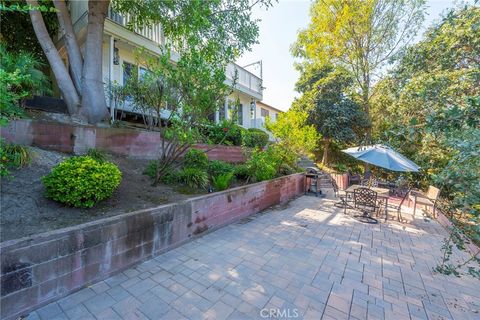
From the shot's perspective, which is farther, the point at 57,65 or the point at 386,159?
the point at 386,159

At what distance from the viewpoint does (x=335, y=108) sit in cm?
1420

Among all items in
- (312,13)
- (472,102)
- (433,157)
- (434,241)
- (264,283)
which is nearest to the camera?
(472,102)

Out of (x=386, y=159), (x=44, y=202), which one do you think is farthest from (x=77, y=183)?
(x=386, y=159)

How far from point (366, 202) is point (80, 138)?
7315mm

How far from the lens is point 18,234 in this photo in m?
2.32

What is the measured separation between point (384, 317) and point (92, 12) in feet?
28.2

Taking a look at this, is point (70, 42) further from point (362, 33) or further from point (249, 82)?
point (362, 33)

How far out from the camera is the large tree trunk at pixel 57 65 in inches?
207

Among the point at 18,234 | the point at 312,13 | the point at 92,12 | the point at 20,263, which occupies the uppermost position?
the point at 312,13

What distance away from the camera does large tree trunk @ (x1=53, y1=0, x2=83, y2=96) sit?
5.65m

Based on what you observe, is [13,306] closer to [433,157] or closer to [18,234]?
[18,234]

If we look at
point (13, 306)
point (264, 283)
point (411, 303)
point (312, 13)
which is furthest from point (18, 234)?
point (312, 13)

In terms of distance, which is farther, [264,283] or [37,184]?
[37,184]

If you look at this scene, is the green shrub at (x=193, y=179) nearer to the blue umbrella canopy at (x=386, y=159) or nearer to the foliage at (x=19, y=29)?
the blue umbrella canopy at (x=386, y=159)
